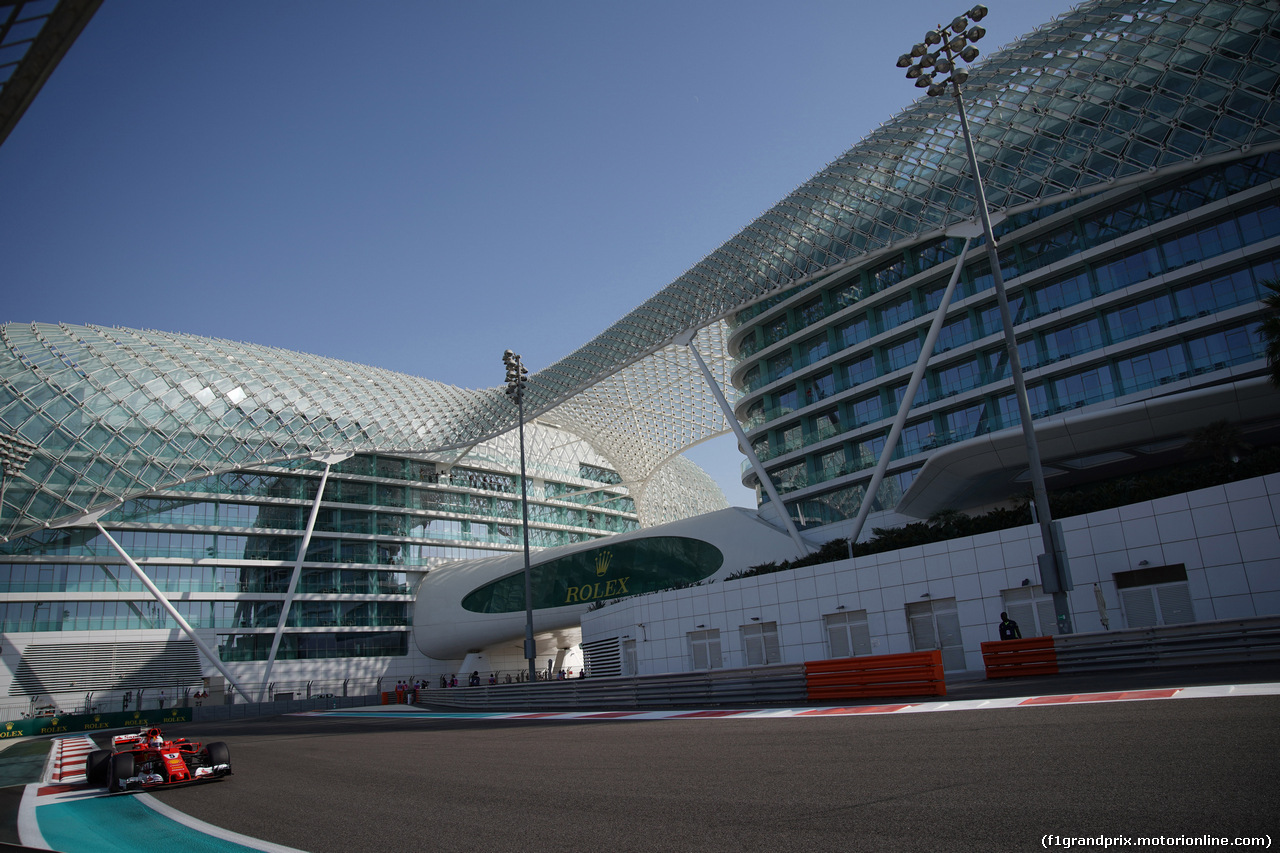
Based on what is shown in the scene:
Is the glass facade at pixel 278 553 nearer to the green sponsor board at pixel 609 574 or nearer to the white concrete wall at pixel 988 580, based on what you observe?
the green sponsor board at pixel 609 574

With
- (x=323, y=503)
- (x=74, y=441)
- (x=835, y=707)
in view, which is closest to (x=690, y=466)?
(x=323, y=503)

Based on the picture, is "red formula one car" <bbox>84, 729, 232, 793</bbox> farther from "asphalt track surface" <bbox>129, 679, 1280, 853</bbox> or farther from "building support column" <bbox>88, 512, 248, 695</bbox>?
"building support column" <bbox>88, 512, 248, 695</bbox>

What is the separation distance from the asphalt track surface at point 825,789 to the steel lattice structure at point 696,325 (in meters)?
27.2

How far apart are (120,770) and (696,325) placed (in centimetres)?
3674

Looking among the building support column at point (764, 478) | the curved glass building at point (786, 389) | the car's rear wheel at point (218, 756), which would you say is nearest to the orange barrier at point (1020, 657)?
the curved glass building at point (786, 389)

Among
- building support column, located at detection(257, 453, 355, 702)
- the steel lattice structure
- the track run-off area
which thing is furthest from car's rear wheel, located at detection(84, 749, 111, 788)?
building support column, located at detection(257, 453, 355, 702)

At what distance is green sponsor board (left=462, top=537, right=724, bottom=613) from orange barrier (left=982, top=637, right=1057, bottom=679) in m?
28.5

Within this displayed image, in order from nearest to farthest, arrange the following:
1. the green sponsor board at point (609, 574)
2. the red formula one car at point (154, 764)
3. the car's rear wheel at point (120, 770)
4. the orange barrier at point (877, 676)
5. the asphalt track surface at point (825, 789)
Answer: the asphalt track surface at point (825, 789)
the car's rear wheel at point (120, 770)
the red formula one car at point (154, 764)
the orange barrier at point (877, 676)
the green sponsor board at point (609, 574)

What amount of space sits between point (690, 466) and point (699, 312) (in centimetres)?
5423

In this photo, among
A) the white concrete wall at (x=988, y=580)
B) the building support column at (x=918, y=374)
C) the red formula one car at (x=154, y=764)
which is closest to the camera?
the red formula one car at (x=154, y=764)

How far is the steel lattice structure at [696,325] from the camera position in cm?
2900

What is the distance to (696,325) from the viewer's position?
45219 mm

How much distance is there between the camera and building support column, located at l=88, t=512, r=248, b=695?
53.8 m

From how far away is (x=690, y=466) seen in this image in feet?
322
